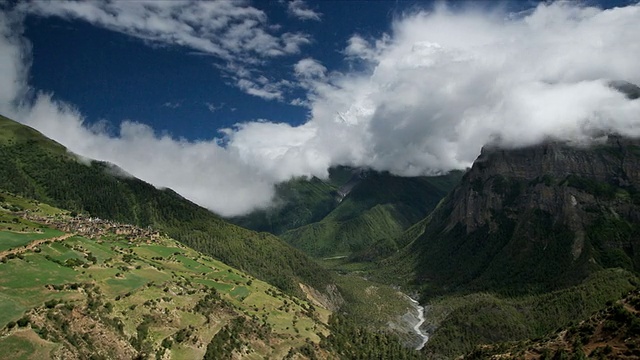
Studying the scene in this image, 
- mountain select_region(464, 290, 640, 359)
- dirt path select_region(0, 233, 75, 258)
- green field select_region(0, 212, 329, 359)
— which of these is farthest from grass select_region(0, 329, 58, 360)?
mountain select_region(464, 290, 640, 359)

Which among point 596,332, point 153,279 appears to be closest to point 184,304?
point 153,279

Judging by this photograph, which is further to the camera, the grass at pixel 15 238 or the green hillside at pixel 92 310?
the grass at pixel 15 238

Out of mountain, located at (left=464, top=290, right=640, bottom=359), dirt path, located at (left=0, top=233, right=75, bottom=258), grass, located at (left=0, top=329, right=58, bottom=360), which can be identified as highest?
dirt path, located at (left=0, top=233, right=75, bottom=258)

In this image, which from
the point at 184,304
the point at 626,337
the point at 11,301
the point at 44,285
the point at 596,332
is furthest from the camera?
the point at 184,304

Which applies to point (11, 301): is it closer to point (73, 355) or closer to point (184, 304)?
point (73, 355)

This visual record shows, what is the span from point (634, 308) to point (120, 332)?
15038 cm

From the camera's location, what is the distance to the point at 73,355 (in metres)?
123

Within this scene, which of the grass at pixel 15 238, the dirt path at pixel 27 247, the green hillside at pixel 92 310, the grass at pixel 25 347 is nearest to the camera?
the grass at pixel 25 347

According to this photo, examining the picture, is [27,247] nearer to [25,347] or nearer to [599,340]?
[25,347]

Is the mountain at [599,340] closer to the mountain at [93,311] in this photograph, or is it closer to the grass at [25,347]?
the mountain at [93,311]

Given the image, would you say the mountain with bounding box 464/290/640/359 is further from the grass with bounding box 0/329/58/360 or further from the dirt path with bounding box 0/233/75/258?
the dirt path with bounding box 0/233/75/258

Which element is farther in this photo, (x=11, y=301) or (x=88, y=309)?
(x=88, y=309)

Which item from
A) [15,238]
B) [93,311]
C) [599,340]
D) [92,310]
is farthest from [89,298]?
[599,340]

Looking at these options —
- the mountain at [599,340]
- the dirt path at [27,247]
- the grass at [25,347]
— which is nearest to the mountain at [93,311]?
the grass at [25,347]
